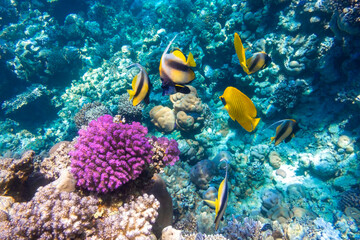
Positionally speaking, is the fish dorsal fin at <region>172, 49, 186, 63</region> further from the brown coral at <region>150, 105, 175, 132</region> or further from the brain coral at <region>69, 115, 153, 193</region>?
the brown coral at <region>150, 105, 175, 132</region>

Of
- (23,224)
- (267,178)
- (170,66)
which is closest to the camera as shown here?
(23,224)

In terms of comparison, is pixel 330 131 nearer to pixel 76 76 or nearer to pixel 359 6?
pixel 359 6

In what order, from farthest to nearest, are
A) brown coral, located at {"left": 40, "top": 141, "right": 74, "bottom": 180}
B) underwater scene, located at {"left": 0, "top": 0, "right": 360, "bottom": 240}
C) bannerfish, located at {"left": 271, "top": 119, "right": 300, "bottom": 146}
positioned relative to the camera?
brown coral, located at {"left": 40, "top": 141, "right": 74, "bottom": 180}, bannerfish, located at {"left": 271, "top": 119, "right": 300, "bottom": 146}, underwater scene, located at {"left": 0, "top": 0, "right": 360, "bottom": 240}

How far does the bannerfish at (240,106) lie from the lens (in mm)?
1776

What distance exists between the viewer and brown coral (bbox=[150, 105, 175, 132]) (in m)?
6.47

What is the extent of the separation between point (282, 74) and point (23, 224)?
8.09 metres

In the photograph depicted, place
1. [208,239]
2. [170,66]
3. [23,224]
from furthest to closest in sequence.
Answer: [208,239] → [170,66] → [23,224]

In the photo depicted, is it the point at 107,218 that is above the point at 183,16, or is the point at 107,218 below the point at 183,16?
below

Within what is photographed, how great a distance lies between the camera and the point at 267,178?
5957 millimetres

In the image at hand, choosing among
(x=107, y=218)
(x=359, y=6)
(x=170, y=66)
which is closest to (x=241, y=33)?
(x=359, y=6)

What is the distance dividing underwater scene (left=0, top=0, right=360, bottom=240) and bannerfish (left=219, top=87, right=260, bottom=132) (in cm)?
1

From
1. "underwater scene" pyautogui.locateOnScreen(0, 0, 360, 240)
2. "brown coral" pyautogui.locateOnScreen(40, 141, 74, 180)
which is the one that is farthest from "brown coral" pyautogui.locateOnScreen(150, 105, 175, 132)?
"brown coral" pyautogui.locateOnScreen(40, 141, 74, 180)

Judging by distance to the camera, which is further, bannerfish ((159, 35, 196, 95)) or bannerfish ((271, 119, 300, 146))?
bannerfish ((271, 119, 300, 146))

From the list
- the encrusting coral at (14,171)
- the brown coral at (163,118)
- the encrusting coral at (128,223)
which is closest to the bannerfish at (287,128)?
the encrusting coral at (128,223)
